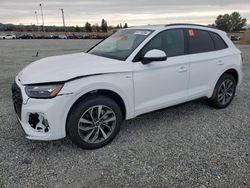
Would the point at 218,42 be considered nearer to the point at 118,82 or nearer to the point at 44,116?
the point at 118,82

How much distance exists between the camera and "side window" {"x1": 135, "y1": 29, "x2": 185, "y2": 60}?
354cm

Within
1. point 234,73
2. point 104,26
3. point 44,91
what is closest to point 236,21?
point 104,26

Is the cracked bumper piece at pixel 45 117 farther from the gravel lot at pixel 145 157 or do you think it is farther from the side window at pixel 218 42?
the side window at pixel 218 42

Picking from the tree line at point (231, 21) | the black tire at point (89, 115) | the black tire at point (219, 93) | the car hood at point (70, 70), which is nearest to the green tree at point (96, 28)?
the tree line at point (231, 21)

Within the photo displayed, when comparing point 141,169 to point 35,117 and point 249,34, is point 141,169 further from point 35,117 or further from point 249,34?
point 249,34

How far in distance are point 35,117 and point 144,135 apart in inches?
66.1

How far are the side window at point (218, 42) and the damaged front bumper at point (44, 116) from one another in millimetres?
3140

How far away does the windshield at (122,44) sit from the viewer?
3.49m

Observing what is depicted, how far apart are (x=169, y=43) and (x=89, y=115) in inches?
71.7

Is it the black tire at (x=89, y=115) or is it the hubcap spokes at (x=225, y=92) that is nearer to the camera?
the black tire at (x=89, y=115)

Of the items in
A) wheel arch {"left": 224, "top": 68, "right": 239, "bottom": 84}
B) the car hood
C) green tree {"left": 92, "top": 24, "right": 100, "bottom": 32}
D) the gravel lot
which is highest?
green tree {"left": 92, "top": 24, "right": 100, "bottom": 32}

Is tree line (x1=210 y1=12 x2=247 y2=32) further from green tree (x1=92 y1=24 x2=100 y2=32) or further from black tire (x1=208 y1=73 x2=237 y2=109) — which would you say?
black tire (x1=208 y1=73 x2=237 y2=109)

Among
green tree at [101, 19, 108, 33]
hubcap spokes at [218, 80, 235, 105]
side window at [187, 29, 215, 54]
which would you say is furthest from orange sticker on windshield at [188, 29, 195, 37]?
green tree at [101, 19, 108, 33]

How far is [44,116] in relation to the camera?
9.00ft
